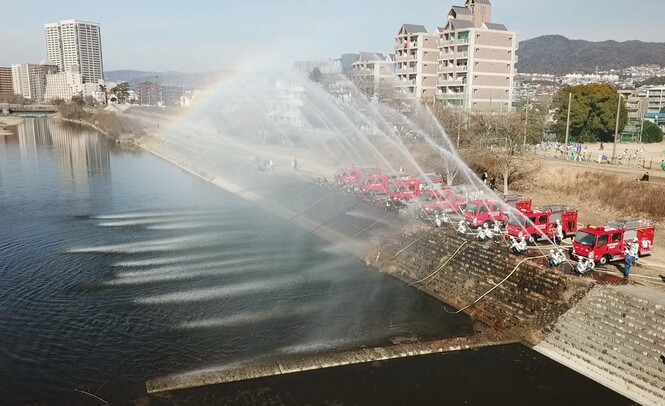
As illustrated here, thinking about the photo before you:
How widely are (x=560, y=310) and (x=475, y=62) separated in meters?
57.3

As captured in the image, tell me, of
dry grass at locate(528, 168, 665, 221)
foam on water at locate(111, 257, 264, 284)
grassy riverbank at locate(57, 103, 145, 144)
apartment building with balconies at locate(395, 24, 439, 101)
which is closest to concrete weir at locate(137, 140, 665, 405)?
foam on water at locate(111, 257, 264, 284)

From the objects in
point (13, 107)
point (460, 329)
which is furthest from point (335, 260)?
point (13, 107)

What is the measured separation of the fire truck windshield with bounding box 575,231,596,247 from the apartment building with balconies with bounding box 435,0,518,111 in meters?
49.6

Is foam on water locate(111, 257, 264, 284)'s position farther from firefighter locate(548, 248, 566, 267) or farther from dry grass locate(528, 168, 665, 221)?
dry grass locate(528, 168, 665, 221)

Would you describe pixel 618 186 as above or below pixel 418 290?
above

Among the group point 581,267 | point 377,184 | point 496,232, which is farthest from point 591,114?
point 581,267

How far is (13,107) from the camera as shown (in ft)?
582

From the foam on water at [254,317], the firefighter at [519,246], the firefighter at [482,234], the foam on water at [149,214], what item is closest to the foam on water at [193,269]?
the foam on water at [254,317]

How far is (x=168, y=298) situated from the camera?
22.0m

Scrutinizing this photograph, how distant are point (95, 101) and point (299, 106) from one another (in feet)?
361

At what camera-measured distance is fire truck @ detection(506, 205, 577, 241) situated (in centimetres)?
2386

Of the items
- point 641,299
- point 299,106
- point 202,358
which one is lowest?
point 202,358

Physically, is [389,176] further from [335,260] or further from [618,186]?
[618,186]

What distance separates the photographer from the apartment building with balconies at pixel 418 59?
76.9m
